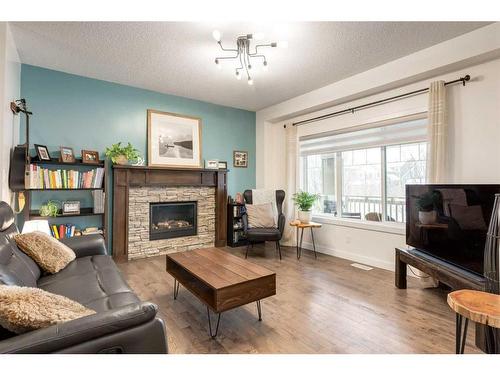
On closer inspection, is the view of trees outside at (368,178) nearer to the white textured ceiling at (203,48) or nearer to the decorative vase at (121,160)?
the white textured ceiling at (203,48)

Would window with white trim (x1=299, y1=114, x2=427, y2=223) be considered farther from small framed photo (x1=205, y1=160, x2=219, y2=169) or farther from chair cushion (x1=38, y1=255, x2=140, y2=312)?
chair cushion (x1=38, y1=255, x2=140, y2=312)

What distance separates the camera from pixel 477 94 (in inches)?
100

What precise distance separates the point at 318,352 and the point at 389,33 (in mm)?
2830

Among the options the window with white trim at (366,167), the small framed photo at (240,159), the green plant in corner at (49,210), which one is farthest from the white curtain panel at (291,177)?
the green plant in corner at (49,210)

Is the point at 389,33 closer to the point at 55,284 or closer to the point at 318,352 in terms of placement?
the point at 318,352

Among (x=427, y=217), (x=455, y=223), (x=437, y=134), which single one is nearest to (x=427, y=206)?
(x=427, y=217)

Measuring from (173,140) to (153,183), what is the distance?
80 cm

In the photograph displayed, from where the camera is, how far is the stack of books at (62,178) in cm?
292

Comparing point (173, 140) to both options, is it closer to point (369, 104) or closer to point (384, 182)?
point (369, 104)

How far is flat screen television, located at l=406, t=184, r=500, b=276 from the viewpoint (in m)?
2.04

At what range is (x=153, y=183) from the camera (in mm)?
3850

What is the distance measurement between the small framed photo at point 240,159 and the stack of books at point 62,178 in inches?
90.2

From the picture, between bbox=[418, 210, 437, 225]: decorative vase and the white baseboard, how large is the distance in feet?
3.07
